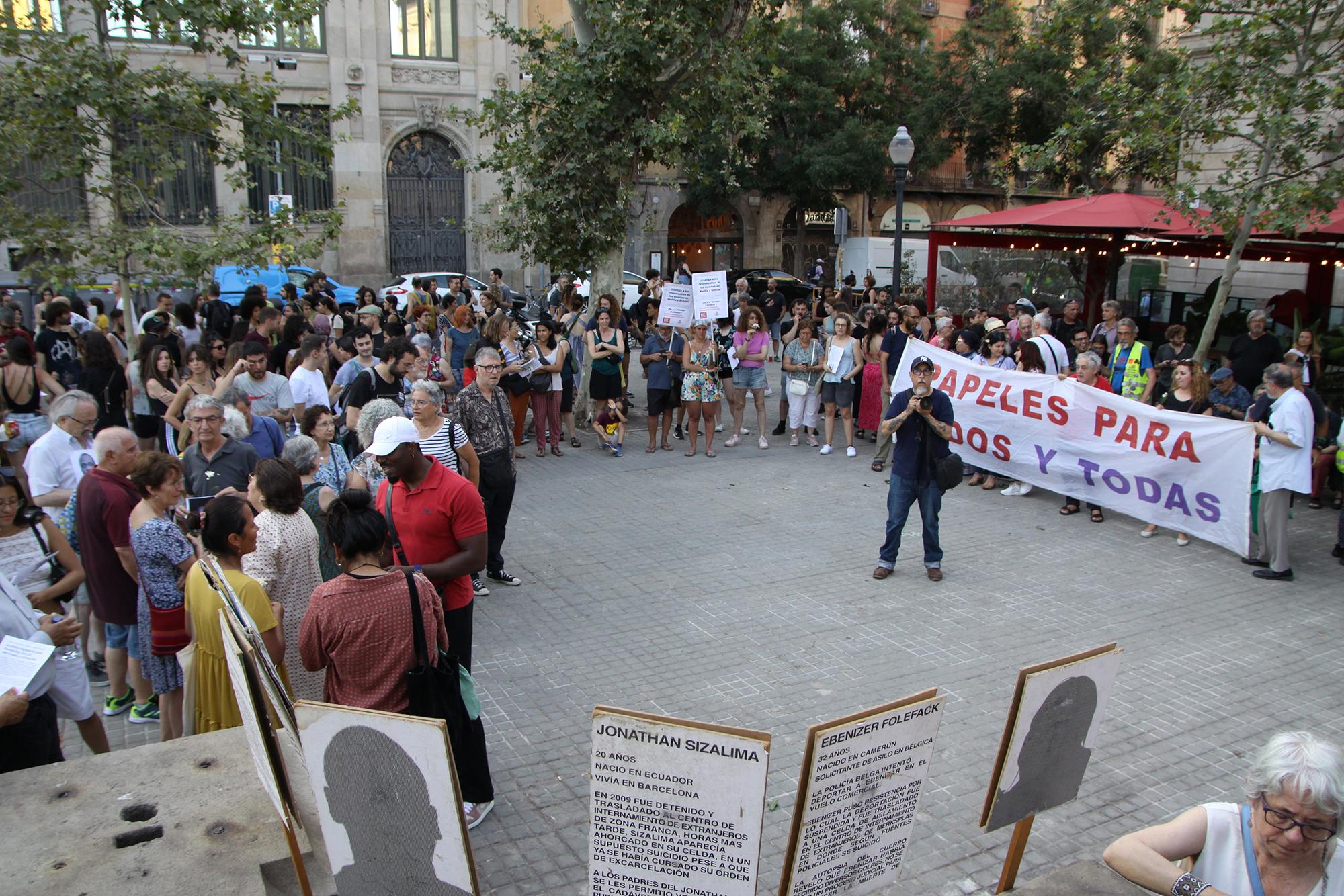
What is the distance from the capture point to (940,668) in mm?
6746

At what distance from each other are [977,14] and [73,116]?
38711 millimetres

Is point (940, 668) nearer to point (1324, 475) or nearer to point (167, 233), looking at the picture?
point (1324, 475)

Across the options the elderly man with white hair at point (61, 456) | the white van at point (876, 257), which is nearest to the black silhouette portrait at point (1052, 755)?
the elderly man with white hair at point (61, 456)

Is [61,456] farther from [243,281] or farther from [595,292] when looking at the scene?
[243,281]

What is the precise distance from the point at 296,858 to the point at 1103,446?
350 inches

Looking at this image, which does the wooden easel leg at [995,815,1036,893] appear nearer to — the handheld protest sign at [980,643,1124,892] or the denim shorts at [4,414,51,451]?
the handheld protest sign at [980,643,1124,892]

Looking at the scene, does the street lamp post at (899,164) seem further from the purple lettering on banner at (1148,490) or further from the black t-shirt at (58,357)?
the black t-shirt at (58,357)

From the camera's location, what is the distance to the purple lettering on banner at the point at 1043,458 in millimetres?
10820

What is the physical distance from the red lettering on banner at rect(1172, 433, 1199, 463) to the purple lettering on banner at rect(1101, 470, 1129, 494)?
61cm

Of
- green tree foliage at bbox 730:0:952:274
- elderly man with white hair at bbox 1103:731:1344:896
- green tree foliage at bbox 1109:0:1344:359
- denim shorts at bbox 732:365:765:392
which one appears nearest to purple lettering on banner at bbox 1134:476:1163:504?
green tree foliage at bbox 1109:0:1344:359

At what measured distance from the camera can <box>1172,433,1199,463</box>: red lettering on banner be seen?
9359 mm

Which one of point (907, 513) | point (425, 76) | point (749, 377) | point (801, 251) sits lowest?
point (907, 513)

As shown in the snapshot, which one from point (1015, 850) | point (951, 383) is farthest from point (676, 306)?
point (1015, 850)

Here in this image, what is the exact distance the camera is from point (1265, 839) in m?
2.99
